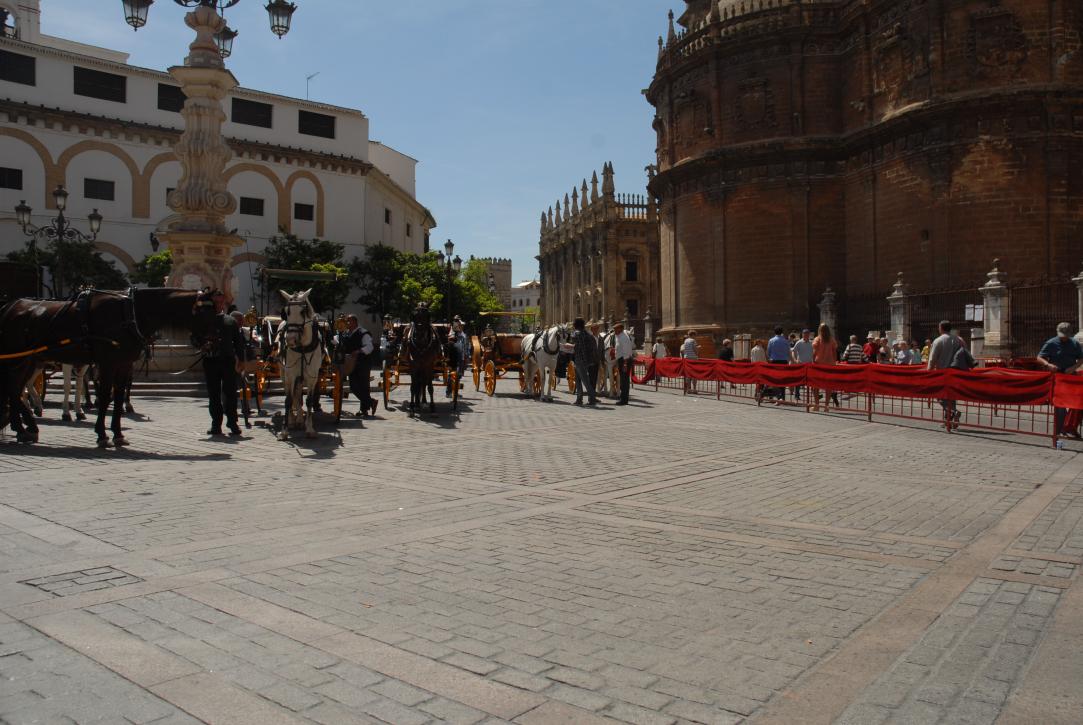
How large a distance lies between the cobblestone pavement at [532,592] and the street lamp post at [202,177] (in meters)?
11.1

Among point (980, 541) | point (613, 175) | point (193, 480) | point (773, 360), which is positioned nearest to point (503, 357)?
point (773, 360)

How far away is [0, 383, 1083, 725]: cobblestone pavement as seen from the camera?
3350mm

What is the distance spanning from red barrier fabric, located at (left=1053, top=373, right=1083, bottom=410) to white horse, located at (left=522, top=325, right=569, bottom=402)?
10347mm

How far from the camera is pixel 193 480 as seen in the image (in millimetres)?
8125

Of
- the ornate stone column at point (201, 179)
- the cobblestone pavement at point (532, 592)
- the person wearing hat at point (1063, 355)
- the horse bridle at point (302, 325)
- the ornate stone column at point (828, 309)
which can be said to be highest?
the ornate stone column at point (201, 179)

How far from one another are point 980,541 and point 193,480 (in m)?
7.25

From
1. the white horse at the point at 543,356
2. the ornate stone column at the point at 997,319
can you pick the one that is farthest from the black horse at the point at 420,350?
the ornate stone column at the point at 997,319

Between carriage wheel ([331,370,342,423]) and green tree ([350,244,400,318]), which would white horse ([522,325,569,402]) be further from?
green tree ([350,244,400,318])

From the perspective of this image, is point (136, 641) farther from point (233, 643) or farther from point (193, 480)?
point (193, 480)

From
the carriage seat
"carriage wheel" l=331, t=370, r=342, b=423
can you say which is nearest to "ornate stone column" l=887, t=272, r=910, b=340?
the carriage seat

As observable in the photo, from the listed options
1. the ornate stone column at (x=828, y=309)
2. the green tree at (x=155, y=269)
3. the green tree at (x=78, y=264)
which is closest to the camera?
the ornate stone column at (x=828, y=309)

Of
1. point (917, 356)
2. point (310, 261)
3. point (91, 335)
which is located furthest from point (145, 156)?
point (917, 356)

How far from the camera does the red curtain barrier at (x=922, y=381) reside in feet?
40.5

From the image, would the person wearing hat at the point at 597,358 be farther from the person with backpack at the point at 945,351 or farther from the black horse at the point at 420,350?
the person with backpack at the point at 945,351
